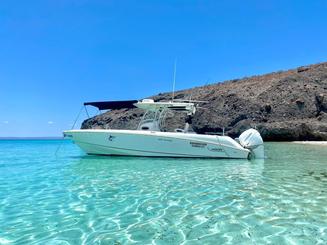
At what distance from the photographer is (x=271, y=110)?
4397cm

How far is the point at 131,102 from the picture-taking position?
18.3 meters

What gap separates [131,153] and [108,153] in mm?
1343

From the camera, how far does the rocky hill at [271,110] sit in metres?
40.4

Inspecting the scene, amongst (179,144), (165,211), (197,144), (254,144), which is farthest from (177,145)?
(165,211)

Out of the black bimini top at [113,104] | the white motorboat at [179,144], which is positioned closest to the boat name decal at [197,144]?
the white motorboat at [179,144]

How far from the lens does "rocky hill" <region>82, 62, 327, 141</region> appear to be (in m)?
40.4

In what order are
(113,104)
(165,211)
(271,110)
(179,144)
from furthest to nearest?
(271,110), (113,104), (179,144), (165,211)

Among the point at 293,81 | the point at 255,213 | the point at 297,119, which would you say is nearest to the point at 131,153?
the point at 255,213

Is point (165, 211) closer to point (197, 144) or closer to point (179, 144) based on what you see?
point (179, 144)

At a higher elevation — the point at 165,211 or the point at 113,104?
the point at 113,104

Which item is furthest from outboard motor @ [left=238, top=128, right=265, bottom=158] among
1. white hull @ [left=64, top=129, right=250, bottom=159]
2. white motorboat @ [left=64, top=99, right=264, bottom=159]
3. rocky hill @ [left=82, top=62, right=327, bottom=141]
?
rocky hill @ [left=82, top=62, right=327, bottom=141]

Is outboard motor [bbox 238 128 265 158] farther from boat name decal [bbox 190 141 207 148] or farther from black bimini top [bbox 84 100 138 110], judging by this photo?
black bimini top [bbox 84 100 138 110]

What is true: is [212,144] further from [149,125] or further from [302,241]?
[302,241]

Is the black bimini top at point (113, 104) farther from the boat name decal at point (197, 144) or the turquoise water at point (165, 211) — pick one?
the turquoise water at point (165, 211)
